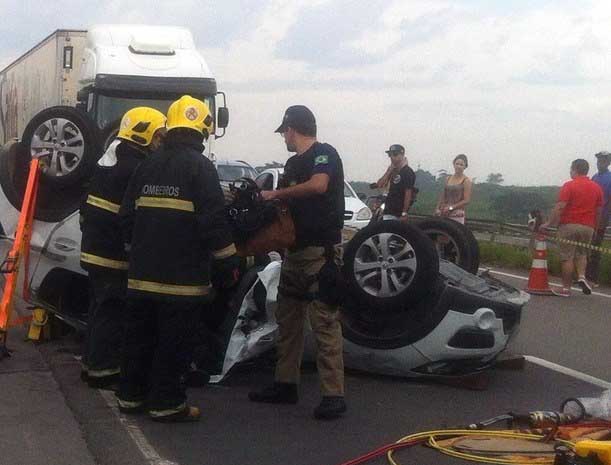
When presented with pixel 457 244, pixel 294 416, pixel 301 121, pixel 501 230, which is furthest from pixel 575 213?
pixel 501 230

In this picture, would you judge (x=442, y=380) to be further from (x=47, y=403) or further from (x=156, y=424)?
(x=47, y=403)

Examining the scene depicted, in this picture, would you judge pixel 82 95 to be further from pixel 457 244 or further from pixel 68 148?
pixel 457 244

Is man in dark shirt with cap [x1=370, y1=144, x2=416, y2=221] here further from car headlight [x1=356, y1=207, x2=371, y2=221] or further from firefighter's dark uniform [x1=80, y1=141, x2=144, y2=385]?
firefighter's dark uniform [x1=80, y1=141, x2=144, y2=385]

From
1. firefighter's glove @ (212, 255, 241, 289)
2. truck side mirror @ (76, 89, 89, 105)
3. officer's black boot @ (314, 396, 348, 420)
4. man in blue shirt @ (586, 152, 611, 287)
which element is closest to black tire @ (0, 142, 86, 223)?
firefighter's glove @ (212, 255, 241, 289)

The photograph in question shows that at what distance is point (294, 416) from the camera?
6.96m

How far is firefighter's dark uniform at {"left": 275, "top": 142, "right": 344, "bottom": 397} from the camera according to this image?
6.85m

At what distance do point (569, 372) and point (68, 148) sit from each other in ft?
13.9

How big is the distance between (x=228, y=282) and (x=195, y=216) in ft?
1.90

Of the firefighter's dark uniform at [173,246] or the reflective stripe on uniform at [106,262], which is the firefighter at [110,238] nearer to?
the reflective stripe on uniform at [106,262]

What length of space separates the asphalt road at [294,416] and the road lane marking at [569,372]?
0.09 meters

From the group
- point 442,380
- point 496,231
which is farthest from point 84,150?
point 496,231

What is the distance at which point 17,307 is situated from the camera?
11.6 metres

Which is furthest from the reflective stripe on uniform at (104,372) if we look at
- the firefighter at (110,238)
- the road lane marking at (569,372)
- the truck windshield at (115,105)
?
the truck windshield at (115,105)

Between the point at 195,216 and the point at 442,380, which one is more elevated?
the point at 195,216
